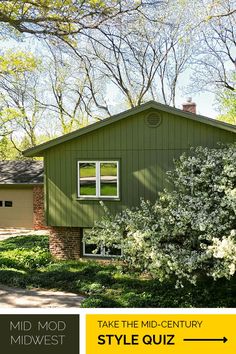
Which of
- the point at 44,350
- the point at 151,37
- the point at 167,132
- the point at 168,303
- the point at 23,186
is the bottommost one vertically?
the point at 168,303

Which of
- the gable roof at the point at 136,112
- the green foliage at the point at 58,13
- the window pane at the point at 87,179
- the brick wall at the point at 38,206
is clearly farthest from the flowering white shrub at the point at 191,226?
the brick wall at the point at 38,206

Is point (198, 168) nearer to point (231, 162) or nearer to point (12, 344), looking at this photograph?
point (231, 162)

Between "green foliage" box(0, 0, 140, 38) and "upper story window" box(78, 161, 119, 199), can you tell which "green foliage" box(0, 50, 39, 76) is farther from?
"upper story window" box(78, 161, 119, 199)

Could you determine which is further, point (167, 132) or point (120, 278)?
point (167, 132)

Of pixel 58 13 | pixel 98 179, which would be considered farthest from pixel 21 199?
pixel 58 13

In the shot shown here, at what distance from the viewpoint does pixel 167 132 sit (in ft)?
48.2

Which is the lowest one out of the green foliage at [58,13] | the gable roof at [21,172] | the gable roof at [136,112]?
the gable roof at [21,172]

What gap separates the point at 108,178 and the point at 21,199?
1038cm

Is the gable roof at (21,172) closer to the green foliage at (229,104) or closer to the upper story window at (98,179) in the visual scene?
the upper story window at (98,179)

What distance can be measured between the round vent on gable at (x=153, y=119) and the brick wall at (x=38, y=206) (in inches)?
409

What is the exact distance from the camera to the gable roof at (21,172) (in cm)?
2359

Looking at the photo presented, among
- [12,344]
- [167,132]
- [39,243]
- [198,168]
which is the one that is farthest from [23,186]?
[12,344]

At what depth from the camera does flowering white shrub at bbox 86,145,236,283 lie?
11031mm

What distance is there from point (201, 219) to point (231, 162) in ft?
7.42
